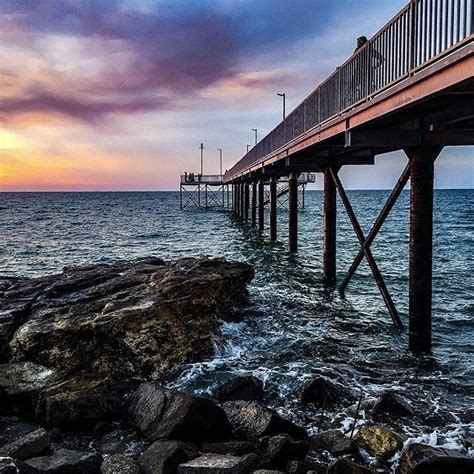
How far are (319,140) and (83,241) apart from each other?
30567 millimetres

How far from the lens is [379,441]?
6.39 m

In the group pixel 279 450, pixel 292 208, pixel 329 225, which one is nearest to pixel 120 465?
pixel 279 450

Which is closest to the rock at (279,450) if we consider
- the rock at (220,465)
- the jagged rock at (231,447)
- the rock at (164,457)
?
the jagged rock at (231,447)

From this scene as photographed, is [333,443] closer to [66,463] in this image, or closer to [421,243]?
[66,463]

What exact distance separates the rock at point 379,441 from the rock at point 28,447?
412cm

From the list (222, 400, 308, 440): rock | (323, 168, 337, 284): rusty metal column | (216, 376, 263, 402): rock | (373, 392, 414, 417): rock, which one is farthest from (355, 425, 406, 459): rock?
(323, 168, 337, 284): rusty metal column

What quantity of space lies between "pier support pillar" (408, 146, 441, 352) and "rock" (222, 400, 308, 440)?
15.9ft

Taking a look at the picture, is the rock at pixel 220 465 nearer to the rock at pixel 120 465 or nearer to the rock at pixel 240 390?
the rock at pixel 120 465

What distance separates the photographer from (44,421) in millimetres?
7219

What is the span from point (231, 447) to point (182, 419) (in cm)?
76

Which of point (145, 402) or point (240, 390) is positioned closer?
point (145, 402)

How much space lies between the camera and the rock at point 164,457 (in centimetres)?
544

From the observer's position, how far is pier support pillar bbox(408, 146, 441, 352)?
10039mm

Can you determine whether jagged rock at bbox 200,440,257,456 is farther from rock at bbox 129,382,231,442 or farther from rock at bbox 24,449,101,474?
rock at bbox 24,449,101,474
